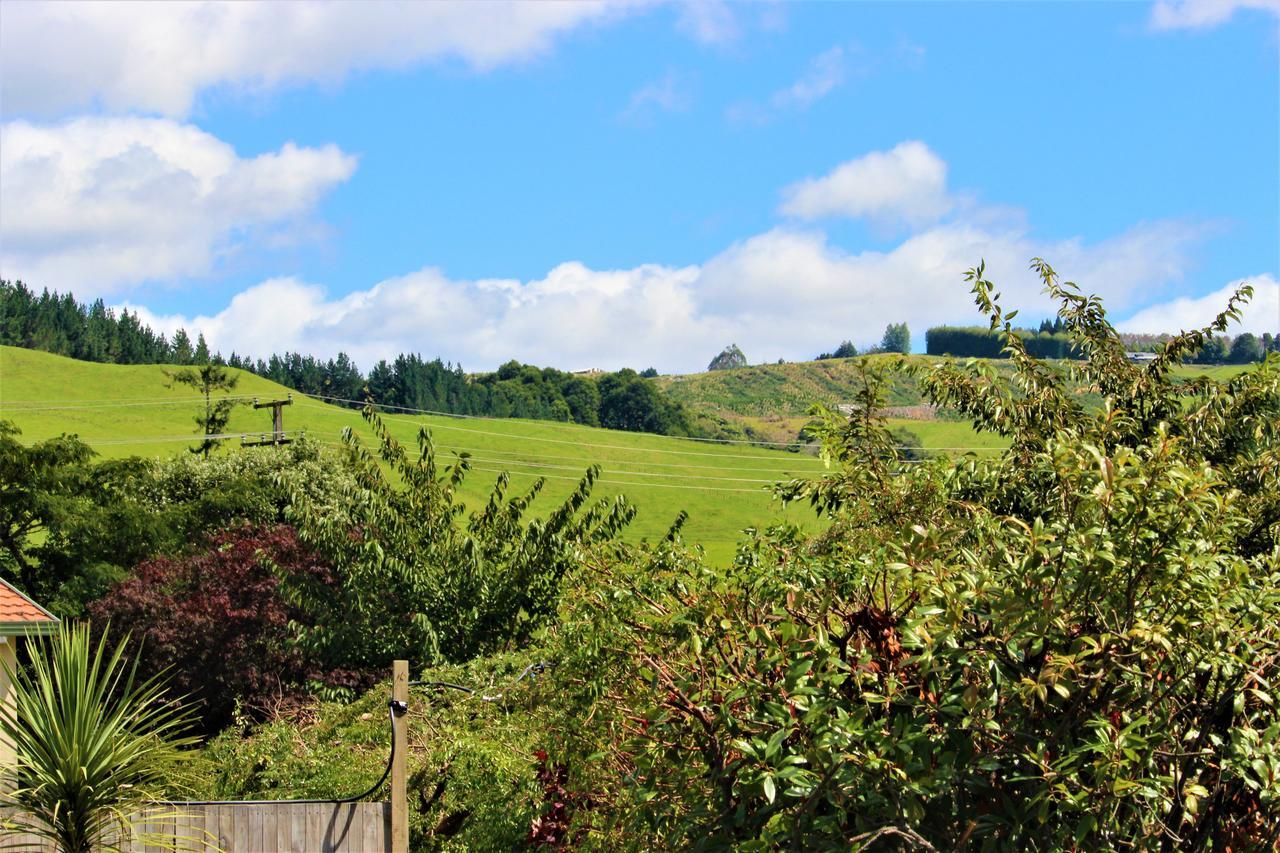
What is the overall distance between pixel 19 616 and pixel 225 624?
6.74m

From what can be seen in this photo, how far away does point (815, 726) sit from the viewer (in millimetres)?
4340

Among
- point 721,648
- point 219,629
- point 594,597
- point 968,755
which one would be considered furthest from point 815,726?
point 219,629

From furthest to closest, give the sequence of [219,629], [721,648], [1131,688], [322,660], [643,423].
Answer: [643,423], [219,629], [322,660], [721,648], [1131,688]

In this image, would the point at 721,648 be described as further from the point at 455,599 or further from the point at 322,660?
the point at 322,660

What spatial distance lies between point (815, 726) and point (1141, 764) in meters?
1.09

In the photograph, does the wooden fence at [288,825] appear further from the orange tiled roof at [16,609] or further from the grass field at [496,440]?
the grass field at [496,440]

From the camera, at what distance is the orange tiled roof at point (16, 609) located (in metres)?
17.1

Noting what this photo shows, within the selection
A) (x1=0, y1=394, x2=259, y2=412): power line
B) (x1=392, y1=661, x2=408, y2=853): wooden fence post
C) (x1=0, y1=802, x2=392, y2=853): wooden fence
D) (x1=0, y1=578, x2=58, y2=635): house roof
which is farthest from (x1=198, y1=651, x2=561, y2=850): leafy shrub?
(x1=0, y1=394, x2=259, y2=412): power line

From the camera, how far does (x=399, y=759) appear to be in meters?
8.27

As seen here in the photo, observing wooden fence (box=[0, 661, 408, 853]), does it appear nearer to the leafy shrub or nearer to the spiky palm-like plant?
the spiky palm-like plant

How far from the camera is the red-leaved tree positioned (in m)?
23.3

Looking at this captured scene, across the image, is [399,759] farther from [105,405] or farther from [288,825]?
[105,405]

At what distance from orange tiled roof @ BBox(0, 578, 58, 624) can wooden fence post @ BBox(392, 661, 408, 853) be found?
10.9m

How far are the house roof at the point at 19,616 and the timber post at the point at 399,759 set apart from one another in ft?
31.9
